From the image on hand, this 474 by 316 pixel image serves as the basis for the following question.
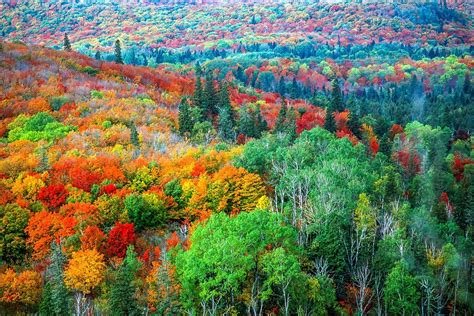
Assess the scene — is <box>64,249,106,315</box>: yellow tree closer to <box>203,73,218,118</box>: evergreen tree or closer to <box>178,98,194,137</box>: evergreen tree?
<box>178,98,194,137</box>: evergreen tree

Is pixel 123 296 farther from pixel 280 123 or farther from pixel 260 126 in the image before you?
pixel 260 126

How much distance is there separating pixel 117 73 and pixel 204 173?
2337 inches

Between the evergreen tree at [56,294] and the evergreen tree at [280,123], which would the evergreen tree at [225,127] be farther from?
the evergreen tree at [56,294]

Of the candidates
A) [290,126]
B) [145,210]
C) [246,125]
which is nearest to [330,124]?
[290,126]

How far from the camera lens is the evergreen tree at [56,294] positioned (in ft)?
117

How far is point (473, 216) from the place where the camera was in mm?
64875

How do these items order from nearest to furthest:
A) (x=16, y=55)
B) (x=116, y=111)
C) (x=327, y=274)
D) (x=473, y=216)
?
(x=327, y=274) → (x=473, y=216) → (x=116, y=111) → (x=16, y=55)

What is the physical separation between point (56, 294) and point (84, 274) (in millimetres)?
3752

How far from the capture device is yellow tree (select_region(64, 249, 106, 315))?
3858cm

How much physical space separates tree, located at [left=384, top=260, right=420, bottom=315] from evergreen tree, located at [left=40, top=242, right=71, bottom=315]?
83.8 feet

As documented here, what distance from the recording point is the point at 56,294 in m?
35.4

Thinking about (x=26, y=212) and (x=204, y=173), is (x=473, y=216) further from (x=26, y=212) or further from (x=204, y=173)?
(x=26, y=212)

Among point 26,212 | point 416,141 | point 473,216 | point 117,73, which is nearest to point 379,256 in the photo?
point 473,216

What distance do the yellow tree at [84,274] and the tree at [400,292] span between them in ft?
78.2
